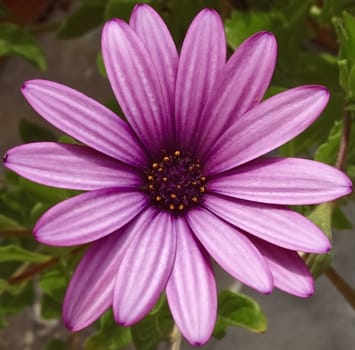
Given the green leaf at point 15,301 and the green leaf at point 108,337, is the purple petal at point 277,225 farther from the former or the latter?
the green leaf at point 15,301

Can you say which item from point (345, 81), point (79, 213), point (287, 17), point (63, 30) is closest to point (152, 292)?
point (79, 213)

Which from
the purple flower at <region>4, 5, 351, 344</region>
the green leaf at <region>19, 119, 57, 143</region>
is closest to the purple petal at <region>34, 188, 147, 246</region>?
the purple flower at <region>4, 5, 351, 344</region>

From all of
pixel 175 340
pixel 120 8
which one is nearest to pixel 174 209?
pixel 175 340

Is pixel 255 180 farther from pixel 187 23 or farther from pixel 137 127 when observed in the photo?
pixel 187 23

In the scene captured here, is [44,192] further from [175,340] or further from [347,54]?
[347,54]

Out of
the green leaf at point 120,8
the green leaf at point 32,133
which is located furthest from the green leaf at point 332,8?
the green leaf at point 32,133

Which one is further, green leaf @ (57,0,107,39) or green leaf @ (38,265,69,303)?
green leaf @ (57,0,107,39)

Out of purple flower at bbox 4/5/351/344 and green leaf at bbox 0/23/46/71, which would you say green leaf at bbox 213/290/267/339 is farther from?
green leaf at bbox 0/23/46/71
